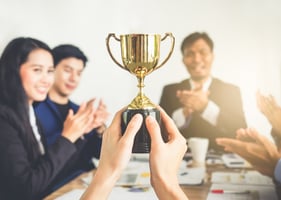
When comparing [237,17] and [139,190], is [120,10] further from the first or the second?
[139,190]

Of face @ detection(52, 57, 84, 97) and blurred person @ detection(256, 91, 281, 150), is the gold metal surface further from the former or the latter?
blurred person @ detection(256, 91, 281, 150)

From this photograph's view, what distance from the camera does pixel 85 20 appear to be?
7.79ft

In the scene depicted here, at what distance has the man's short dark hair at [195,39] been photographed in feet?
7.79

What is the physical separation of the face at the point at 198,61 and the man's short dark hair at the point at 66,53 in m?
0.48

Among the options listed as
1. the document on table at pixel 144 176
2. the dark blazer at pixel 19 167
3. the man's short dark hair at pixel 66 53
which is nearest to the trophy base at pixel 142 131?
the document on table at pixel 144 176

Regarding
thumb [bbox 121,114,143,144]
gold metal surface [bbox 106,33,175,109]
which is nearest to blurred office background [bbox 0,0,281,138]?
gold metal surface [bbox 106,33,175,109]

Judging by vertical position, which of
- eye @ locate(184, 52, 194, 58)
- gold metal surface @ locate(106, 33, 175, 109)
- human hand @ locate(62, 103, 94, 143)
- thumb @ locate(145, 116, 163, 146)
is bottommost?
human hand @ locate(62, 103, 94, 143)

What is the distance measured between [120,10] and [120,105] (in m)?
0.45

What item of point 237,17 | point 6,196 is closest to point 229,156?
point 237,17

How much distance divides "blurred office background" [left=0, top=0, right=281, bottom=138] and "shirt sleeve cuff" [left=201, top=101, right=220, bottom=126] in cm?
14

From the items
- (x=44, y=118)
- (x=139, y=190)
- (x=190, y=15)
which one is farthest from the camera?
(x=190, y=15)

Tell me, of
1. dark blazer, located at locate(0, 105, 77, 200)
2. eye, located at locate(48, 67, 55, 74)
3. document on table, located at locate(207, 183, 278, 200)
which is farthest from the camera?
eye, located at locate(48, 67, 55, 74)

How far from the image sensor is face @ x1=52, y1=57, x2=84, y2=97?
2.28 m

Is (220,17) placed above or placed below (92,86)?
above
